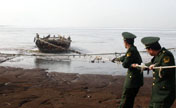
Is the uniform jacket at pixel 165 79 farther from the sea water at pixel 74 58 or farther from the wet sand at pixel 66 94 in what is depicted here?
the sea water at pixel 74 58

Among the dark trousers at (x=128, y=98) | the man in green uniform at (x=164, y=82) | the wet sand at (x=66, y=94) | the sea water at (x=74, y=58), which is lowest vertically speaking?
the sea water at (x=74, y=58)

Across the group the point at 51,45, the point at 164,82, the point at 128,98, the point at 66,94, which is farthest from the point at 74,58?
the point at 164,82

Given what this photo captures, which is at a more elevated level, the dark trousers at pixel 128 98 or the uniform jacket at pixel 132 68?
the uniform jacket at pixel 132 68

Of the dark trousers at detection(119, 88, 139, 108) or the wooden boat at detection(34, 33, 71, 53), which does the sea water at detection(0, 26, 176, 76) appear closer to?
the wooden boat at detection(34, 33, 71, 53)

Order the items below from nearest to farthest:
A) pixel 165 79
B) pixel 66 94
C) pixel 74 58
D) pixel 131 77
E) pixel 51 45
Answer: pixel 165 79 < pixel 131 77 < pixel 66 94 < pixel 74 58 < pixel 51 45

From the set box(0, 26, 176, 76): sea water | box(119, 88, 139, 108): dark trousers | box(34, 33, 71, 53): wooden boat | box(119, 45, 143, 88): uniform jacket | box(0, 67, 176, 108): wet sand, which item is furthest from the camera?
box(34, 33, 71, 53): wooden boat

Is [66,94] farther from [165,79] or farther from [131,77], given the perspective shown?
[165,79]

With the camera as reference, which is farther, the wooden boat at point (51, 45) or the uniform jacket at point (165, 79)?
the wooden boat at point (51, 45)

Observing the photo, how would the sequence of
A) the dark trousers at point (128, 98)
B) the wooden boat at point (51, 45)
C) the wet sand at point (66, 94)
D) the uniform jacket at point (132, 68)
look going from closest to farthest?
the uniform jacket at point (132, 68) < the dark trousers at point (128, 98) < the wet sand at point (66, 94) < the wooden boat at point (51, 45)

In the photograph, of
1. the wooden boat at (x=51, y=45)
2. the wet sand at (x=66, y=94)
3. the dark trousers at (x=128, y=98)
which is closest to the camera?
the dark trousers at (x=128, y=98)

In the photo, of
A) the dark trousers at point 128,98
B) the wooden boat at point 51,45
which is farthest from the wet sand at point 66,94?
the wooden boat at point 51,45

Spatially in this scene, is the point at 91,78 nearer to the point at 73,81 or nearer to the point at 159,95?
the point at 73,81

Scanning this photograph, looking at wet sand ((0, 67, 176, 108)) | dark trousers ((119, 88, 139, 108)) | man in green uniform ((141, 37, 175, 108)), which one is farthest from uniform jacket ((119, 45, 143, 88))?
wet sand ((0, 67, 176, 108))

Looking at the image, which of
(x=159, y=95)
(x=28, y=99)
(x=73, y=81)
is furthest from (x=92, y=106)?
(x=73, y=81)
